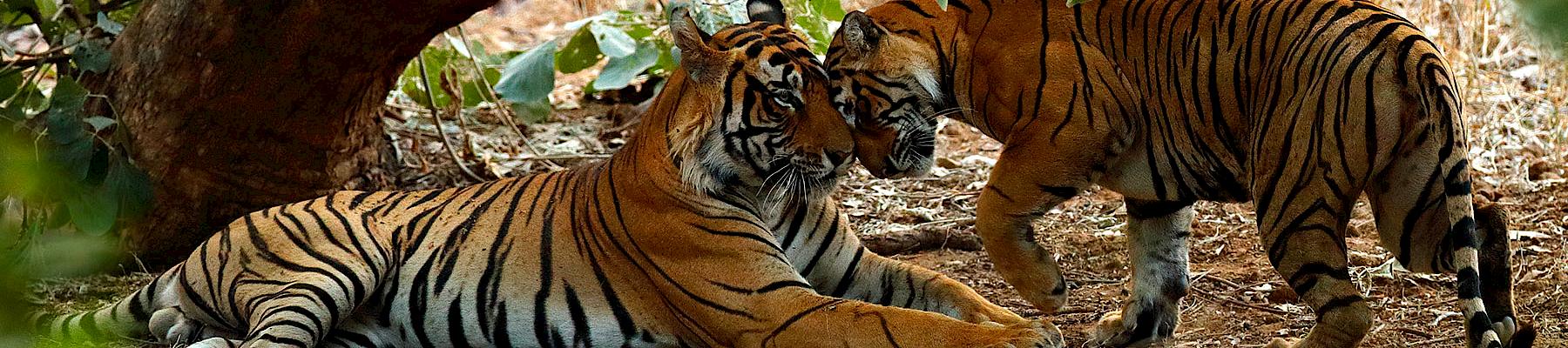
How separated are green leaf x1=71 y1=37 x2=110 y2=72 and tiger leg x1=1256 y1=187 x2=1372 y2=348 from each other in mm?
3827

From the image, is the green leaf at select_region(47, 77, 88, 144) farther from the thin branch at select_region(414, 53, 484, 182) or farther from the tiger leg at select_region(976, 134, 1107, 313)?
the tiger leg at select_region(976, 134, 1107, 313)

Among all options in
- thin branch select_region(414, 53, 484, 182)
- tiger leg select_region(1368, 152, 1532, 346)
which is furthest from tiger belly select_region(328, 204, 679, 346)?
thin branch select_region(414, 53, 484, 182)

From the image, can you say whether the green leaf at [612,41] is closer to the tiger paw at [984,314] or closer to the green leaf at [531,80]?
the green leaf at [531,80]

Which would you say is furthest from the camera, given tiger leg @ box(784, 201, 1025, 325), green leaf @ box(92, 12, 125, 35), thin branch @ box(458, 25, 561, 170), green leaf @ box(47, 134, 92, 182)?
thin branch @ box(458, 25, 561, 170)

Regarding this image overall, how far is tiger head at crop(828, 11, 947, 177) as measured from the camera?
3643 mm

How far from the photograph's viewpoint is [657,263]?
3.56 m

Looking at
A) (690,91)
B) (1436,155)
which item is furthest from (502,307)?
(1436,155)

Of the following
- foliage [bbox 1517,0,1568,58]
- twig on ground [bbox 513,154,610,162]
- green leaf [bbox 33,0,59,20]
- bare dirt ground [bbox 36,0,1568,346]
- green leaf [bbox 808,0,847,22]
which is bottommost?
twig on ground [bbox 513,154,610,162]

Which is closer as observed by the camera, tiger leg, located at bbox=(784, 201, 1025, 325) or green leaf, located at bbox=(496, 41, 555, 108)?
tiger leg, located at bbox=(784, 201, 1025, 325)

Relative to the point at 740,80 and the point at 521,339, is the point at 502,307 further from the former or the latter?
the point at 740,80

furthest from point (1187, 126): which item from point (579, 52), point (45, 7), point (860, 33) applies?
point (45, 7)

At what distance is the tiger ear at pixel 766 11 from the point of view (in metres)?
3.69

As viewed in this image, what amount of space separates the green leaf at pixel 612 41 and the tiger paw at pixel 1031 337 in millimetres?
3212

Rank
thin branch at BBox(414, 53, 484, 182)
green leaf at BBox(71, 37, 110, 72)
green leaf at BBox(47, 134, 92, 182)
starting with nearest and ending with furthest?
1. green leaf at BBox(47, 134, 92, 182)
2. green leaf at BBox(71, 37, 110, 72)
3. thin branch at BBox(414, 53, 484, 182)
